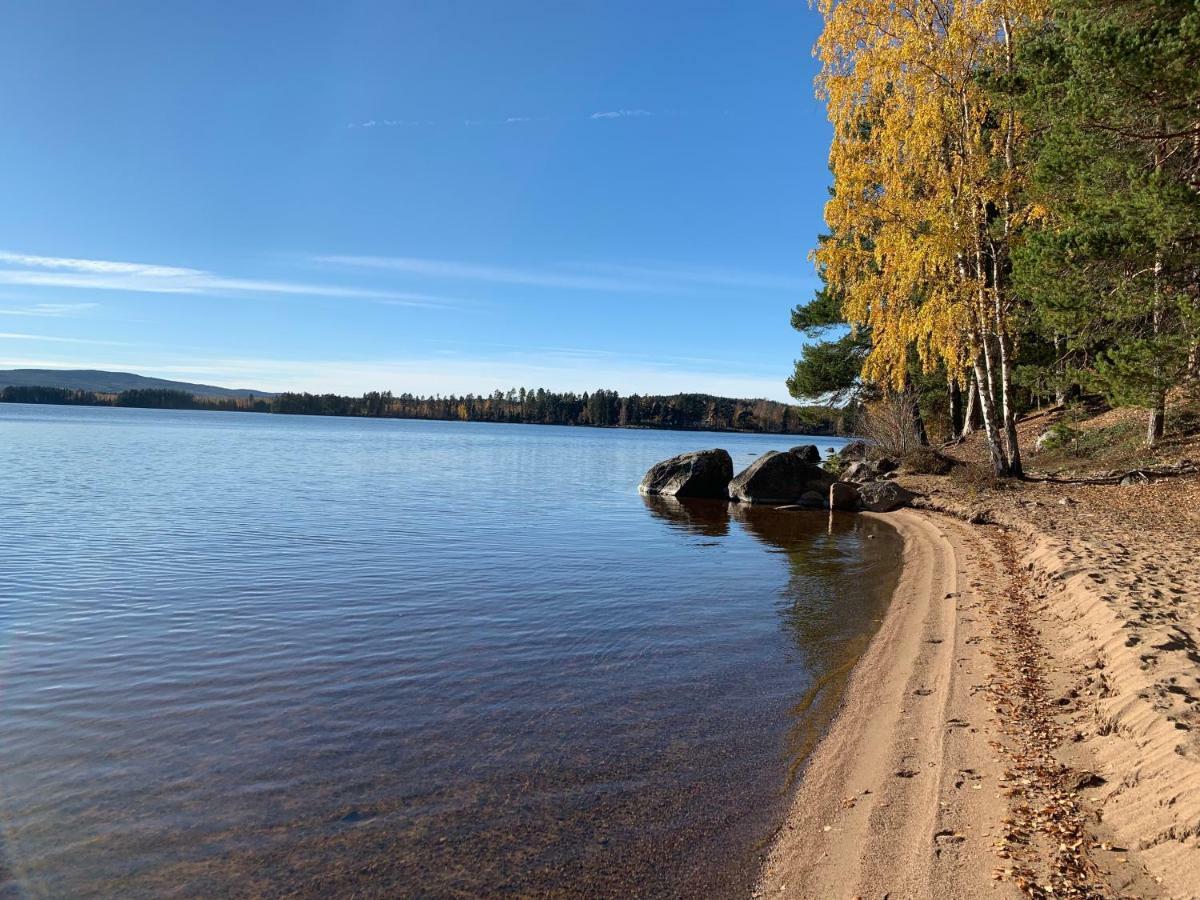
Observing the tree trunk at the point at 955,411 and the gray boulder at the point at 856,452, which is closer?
the tree trunk at the point at 955,411

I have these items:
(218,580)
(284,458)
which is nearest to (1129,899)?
(218,580)

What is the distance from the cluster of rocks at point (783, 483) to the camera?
2569 cm

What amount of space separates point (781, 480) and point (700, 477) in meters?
3.51

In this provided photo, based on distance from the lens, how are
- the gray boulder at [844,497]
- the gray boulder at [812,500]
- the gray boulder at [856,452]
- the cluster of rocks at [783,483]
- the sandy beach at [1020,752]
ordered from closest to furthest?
the sandy beach at [1020,752] < the cluster of rocks at [783,483] < the gray boulder at [844,497] < the gray boulder at [812,500] < the gray boulder at [856,452]

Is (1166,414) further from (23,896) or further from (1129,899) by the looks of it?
(23,896)

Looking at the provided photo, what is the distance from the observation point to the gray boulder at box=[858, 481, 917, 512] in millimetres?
24516

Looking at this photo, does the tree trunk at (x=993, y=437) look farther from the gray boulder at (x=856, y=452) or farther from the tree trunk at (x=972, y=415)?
the gray boulder at (x=856, y=452)

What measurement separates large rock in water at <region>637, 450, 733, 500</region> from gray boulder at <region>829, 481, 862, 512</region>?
16.7 feet

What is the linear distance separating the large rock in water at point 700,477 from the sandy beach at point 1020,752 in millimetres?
19097

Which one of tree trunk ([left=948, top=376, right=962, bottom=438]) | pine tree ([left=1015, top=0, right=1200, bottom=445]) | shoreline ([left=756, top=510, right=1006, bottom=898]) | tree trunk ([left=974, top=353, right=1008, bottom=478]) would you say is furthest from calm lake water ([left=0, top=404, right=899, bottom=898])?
tree trunk ([left=948, top=376, right=962, bottom=438])

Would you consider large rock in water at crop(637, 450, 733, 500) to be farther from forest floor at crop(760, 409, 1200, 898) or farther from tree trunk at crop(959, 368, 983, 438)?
forest floor at crop(760, 409, 1200, 898)

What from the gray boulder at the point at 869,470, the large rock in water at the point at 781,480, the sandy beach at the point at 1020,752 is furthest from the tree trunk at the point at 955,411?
the sandy beach at the point at 1020,752

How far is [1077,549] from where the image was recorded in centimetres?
1237

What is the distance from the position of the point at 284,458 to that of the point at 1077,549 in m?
44.6
